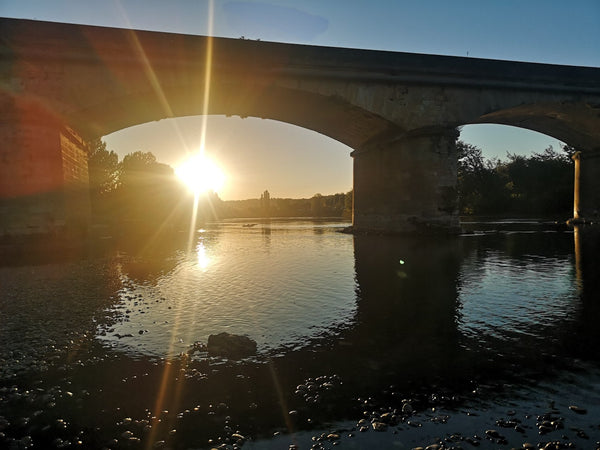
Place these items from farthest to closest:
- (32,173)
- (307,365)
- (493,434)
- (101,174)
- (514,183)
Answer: (514,183)
(101,174)
(32,173)
(307,365)
(493,434)

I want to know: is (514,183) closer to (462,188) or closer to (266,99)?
(462,188)

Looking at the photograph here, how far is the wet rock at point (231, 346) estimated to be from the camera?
3521 millimetres

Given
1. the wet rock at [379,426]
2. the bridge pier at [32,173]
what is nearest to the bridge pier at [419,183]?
the bridge pier at [32,173]

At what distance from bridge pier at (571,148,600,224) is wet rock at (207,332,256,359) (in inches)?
1162

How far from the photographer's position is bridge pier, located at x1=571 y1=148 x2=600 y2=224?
80.4 ft

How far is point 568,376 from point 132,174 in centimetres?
5212

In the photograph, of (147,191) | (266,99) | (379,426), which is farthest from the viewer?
(147,191)

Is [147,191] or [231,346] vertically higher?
[147,191]

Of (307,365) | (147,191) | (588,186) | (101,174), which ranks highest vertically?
(101,174)

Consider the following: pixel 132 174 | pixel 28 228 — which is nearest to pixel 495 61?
pixel 28 228

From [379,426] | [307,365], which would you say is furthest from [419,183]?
[379,426]

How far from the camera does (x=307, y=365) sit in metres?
3.26

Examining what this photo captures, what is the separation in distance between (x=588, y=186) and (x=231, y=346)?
30296 millimetres

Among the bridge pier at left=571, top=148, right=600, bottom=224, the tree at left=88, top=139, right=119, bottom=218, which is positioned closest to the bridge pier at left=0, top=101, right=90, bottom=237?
the tree at left=88, top=139, right=119, bottom=218
